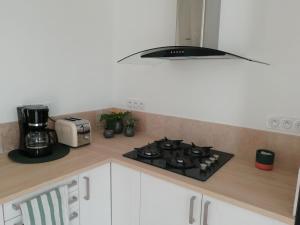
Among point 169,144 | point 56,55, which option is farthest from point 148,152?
point 56,55

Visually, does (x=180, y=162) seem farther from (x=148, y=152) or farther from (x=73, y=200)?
(x=73, y=200)

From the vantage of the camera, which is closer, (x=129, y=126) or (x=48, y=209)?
(x=48, y=209)

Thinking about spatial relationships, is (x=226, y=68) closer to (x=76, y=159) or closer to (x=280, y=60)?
(x=280, y=60)

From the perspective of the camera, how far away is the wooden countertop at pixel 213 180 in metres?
1.00

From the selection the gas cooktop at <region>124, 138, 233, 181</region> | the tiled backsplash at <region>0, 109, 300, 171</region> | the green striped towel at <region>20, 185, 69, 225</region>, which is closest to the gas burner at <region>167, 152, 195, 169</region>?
the gas cooktop at <region>124, 138, 233, 181</region>

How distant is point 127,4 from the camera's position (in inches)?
78.8

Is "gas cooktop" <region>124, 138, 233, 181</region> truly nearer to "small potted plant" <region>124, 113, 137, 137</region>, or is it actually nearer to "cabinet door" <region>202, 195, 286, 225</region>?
"cabinet door" <region>202, 195, 286, 225</region>

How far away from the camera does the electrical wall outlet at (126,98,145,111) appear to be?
2.02 m

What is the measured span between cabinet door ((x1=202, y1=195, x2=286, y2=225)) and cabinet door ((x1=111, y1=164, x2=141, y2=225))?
0.45 m

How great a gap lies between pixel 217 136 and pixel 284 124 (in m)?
0.44

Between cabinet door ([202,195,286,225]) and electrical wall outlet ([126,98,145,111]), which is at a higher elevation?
electrical wall outlet ([126,98,145,111])

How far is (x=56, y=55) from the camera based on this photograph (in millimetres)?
1712

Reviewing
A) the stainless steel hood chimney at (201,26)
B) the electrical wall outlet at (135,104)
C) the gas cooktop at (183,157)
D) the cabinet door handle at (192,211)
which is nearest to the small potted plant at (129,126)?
the electrical wall outlet at (135,104)

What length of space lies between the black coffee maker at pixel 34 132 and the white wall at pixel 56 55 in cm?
14
